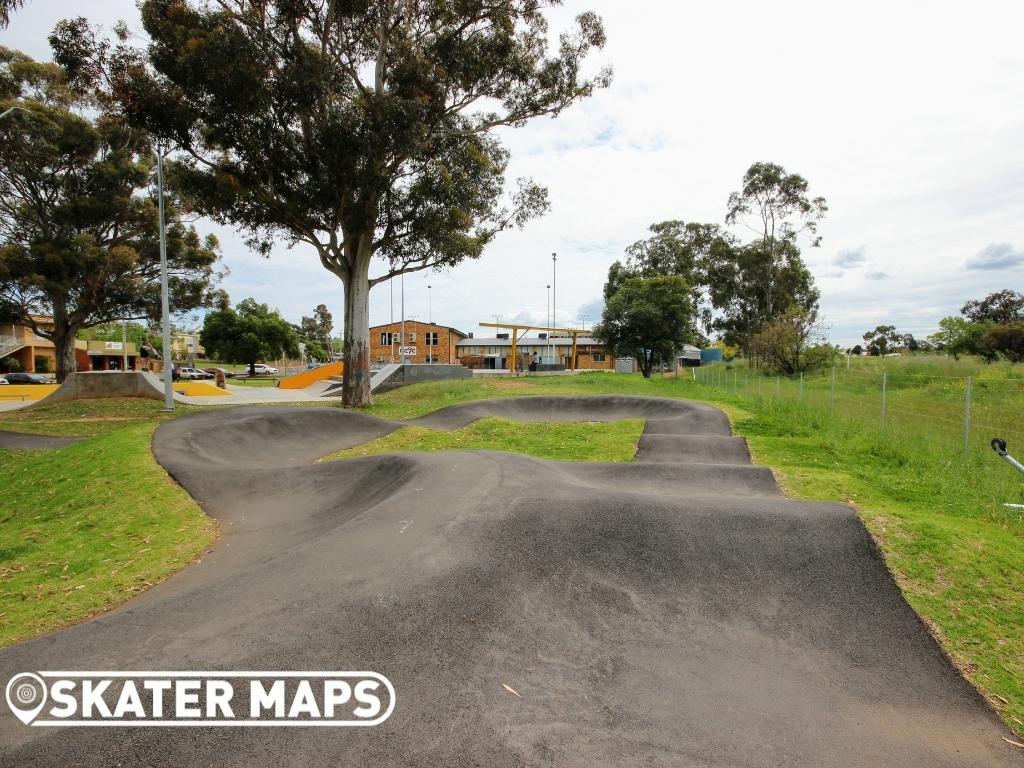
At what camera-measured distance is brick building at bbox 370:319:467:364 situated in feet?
214

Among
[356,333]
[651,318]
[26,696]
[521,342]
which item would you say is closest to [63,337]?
[356,333]

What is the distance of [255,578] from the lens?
473 cm

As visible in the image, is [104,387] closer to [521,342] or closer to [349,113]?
[349,113]

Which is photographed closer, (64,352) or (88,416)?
(88,416)

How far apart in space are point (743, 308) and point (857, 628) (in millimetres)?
45877

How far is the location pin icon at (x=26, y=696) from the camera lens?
9.67ft

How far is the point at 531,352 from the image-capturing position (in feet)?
232

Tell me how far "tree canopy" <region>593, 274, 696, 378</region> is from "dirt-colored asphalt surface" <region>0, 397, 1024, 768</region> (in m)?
31.4

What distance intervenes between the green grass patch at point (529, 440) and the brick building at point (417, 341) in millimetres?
50798

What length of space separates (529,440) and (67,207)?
82.9ft

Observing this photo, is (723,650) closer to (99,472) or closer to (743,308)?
(99,472)

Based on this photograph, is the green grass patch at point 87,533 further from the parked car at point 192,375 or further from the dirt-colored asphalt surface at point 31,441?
the parked car at point 192,375

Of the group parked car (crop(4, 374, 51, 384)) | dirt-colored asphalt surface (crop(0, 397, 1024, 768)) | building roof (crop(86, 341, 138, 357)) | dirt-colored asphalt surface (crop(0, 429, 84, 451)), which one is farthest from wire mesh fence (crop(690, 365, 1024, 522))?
building roof (crop(86, 341, 138, 357))

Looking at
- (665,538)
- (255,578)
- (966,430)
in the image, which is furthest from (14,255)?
(966,430)
